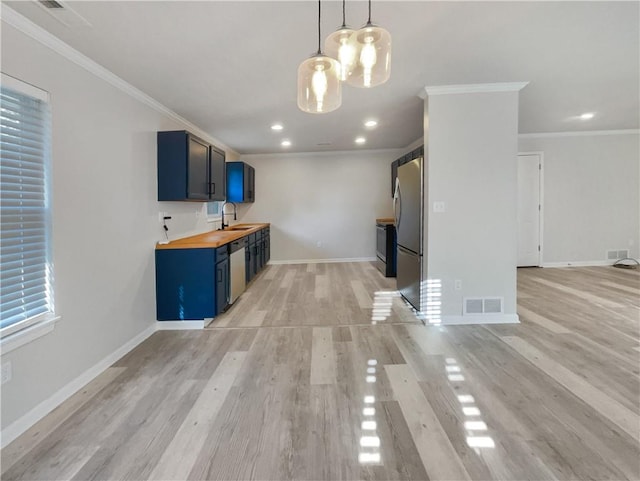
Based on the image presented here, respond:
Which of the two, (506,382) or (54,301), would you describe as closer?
(54,301)

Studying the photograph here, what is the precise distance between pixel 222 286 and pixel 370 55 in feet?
9.52

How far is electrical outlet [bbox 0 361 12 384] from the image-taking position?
174cm

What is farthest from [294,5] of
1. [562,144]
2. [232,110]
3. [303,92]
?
[562,144]

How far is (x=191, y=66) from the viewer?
2.63m

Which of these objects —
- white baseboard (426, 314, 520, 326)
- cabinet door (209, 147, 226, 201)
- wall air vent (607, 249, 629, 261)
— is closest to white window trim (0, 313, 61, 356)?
cabinet door (209, 147, 226, 201)

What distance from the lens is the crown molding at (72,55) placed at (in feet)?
6.04

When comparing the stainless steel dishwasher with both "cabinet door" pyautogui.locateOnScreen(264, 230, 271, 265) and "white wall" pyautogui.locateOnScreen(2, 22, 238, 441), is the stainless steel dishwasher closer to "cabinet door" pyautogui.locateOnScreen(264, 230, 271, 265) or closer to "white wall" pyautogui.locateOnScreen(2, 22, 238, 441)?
"white wall" pyautogui.locateOnScreen(2, 22, 238, 441)

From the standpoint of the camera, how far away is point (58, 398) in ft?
6.89

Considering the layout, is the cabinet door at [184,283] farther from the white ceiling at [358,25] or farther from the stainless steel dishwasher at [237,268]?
the white ceiling at [358,25]

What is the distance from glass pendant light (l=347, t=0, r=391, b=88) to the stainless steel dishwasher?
2.94 metres

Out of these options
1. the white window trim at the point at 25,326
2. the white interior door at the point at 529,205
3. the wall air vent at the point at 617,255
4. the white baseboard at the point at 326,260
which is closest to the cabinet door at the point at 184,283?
the white window trim at the point at 25,326

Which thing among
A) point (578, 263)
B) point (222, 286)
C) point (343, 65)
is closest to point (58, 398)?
point (222, 286)

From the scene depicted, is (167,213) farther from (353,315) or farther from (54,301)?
(353,315)

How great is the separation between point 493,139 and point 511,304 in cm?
177
